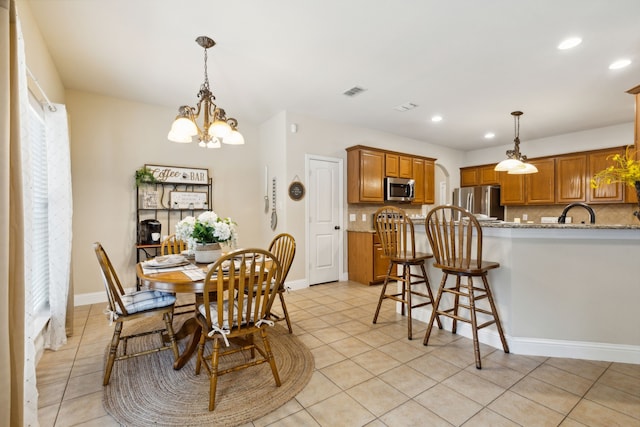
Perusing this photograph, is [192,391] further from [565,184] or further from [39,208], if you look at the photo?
[565,184]

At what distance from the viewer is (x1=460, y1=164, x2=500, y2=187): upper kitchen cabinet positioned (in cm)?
630

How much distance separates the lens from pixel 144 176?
391 cm

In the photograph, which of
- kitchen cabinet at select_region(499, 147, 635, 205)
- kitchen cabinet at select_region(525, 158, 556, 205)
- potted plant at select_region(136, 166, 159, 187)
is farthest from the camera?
kitchen cabinet at select_region(525, 158, 556, 205)

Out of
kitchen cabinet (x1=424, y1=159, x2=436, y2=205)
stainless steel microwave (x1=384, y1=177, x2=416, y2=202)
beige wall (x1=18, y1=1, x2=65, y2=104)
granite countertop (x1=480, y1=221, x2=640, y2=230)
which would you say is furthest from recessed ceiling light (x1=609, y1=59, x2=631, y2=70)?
beige wall (x1=18, y1=1, x2=65, y2=104)

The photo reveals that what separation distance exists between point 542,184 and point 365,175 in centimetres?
348

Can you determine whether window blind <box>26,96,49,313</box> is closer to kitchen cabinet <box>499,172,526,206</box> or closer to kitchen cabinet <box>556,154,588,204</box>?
kitchen cabinet <box>499,172,526,206</box>

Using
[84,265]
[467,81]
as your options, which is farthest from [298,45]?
[84,265]

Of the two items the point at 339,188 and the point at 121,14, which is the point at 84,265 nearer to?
the point at 121,14

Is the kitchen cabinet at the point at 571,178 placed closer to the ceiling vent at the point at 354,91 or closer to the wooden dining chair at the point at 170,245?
the ceiling vent at the point at 354,91

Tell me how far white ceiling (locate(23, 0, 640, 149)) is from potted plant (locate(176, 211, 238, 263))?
1.58m

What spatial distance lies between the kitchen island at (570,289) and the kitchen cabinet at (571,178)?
3.70 m

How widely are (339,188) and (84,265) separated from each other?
143 inches

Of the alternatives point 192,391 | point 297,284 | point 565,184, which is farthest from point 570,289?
point 565,184

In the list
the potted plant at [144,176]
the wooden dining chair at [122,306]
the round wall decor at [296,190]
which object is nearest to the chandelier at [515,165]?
the round wall decor at [296,190]
